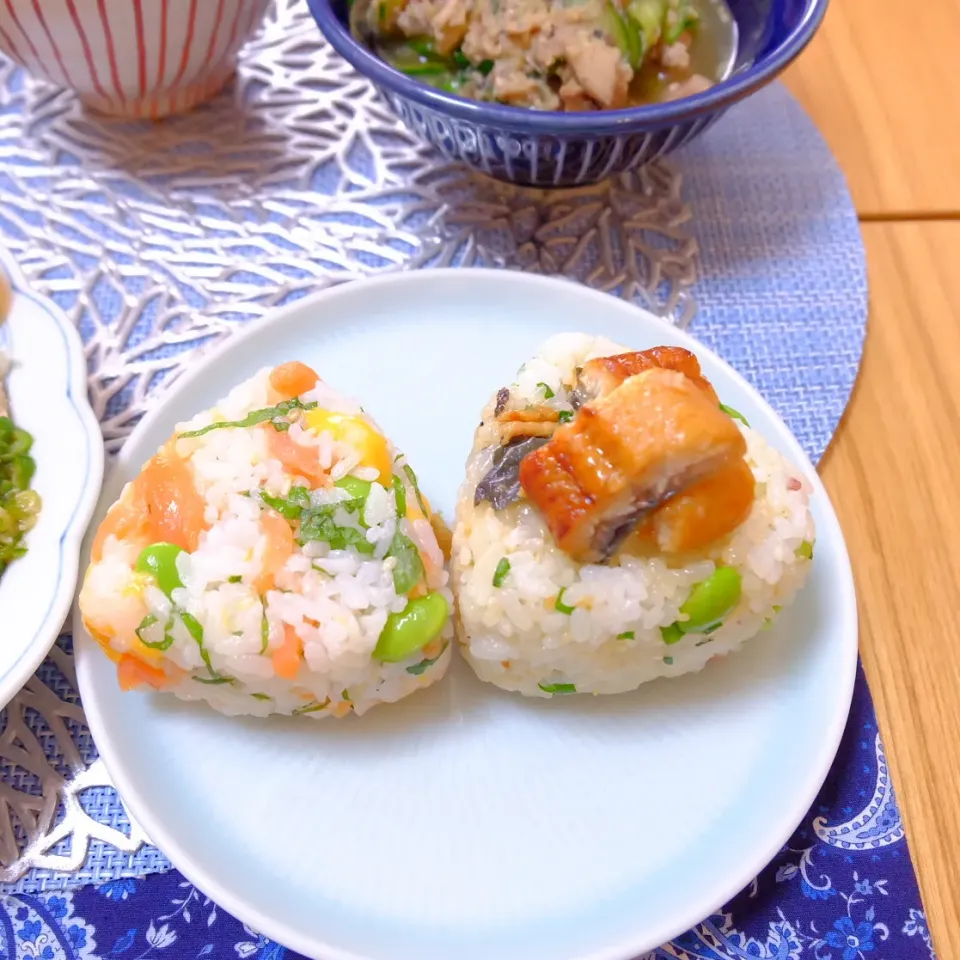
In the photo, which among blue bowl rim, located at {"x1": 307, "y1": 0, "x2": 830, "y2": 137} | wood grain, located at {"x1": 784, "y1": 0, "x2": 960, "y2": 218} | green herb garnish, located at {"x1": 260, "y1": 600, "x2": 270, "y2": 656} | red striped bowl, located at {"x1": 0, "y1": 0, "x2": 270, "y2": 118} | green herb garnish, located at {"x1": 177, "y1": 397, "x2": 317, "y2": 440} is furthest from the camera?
wood grain, located at {"x1": 784, "y1": 0, "x2": 960, "y2": 218}

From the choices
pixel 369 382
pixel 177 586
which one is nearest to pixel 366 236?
pixel 369 382

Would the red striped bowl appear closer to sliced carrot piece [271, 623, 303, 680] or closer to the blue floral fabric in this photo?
sliced carrot piece [271, 623, 303, 680]

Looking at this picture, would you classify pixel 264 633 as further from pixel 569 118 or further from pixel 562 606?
pixel 569 118

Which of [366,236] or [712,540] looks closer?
[712,540]

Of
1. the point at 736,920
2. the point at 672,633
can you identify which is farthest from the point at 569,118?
the point at 736,920

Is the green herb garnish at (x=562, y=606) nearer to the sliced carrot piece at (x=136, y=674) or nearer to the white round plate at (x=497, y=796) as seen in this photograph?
the white round plate at (x=497, y=796)

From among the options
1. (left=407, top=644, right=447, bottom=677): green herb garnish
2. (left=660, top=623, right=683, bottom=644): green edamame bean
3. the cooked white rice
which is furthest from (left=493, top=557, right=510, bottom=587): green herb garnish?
(left=660, top=623, right=683, bottom=644): green edamame bean

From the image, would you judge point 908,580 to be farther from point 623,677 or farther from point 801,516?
point 623,677
